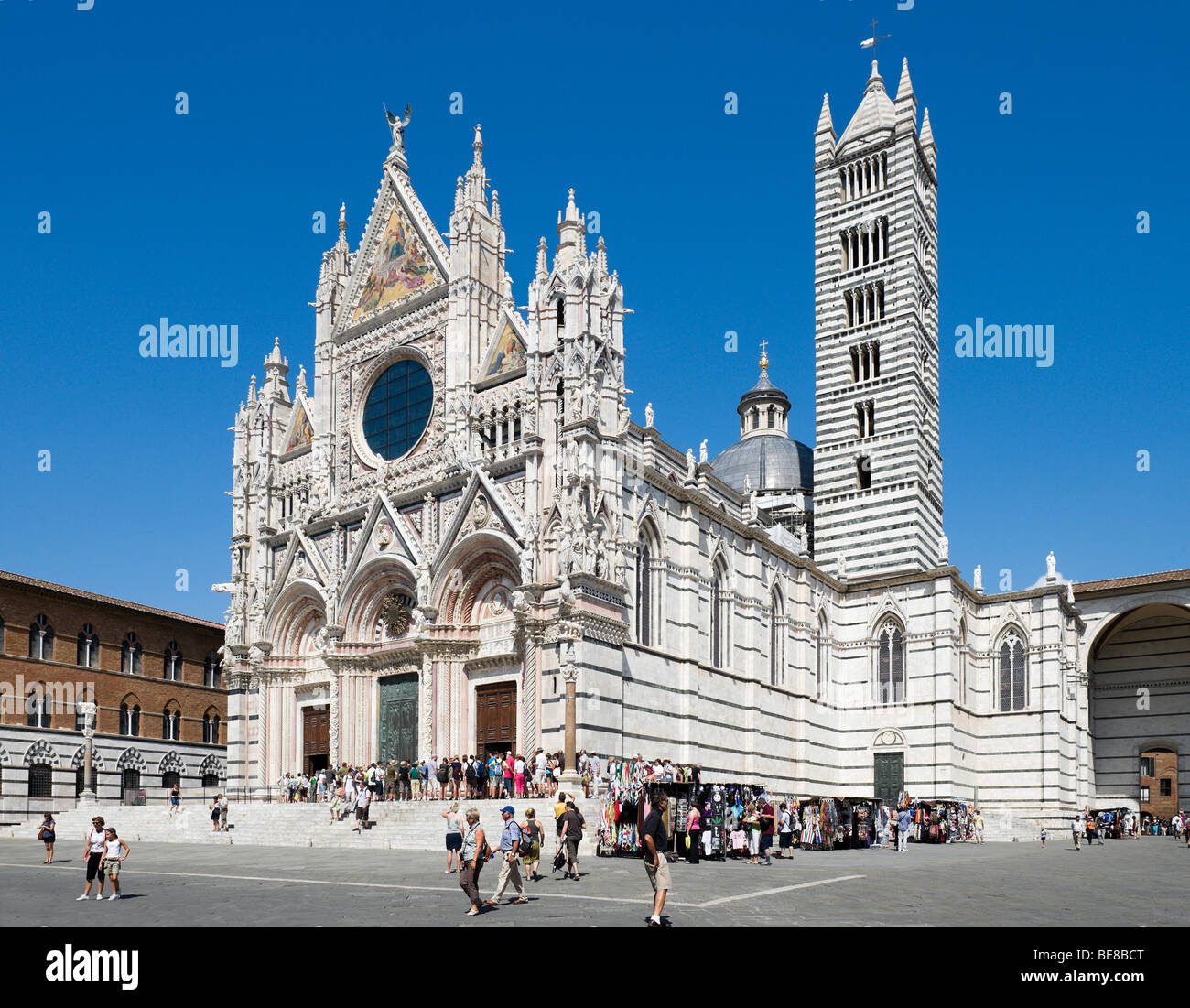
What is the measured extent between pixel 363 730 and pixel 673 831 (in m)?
15.4

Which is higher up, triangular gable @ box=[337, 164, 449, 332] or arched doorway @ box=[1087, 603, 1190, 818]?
triangular gable @ box=[337, 164, 449, 332]

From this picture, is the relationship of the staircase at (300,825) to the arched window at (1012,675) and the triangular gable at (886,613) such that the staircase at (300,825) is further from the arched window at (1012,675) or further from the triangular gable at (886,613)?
the arched window at (1012,675)

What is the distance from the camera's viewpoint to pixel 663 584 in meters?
37.1

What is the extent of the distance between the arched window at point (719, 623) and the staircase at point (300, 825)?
13396mm

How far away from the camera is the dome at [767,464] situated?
64.6 meters

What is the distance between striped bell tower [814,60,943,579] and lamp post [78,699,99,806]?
2925 centimetres

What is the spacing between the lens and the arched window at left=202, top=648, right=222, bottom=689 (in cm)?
5172

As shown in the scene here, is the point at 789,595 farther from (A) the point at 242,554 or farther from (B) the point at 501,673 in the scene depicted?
(A) the point at 242,554

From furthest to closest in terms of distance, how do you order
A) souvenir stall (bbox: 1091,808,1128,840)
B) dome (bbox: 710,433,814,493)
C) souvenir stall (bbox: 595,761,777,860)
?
dome (bbox: 710,433,814,493)
souvenir stall (bbox: 1091,808,1128,840)
souvenir stall (bbox: 595,761,777,860)

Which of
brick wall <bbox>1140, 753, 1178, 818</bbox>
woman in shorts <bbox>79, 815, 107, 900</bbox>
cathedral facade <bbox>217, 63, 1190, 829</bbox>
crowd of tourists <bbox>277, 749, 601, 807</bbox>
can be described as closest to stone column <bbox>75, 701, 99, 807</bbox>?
cathedral facade <bbox>217, 63, 1190, 829</bbox>

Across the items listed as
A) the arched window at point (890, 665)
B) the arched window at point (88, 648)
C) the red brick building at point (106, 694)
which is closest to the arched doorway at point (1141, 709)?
the arched window at point (890, 665)

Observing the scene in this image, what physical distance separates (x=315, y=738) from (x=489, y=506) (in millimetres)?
11343

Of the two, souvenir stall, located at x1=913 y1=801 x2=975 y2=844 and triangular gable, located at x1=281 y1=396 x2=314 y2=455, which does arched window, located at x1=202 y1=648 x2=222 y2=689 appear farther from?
souvenir stall, located at x1=913 y1=801 x2=975 y2=844
